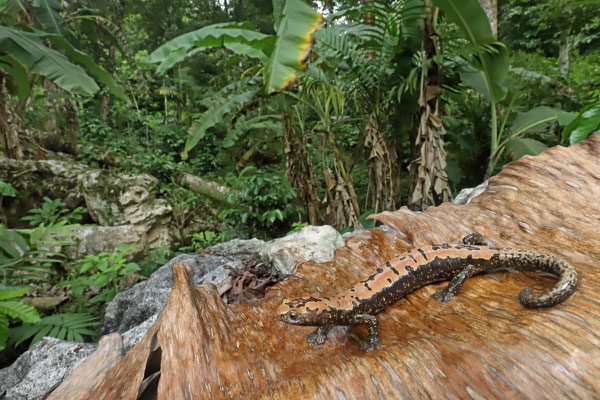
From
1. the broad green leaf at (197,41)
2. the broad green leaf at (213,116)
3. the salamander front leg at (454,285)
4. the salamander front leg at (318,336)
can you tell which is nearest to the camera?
the salamander front leg at (318,336)

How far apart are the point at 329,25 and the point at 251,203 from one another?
384cm

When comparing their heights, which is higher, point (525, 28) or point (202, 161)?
point (525, 28)

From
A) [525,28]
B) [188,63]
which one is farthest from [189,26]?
[525,28]

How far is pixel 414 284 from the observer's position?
67.3 inches

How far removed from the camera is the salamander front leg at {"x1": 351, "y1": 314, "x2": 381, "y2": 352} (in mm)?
1272

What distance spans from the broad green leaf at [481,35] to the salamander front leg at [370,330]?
3.90 metres

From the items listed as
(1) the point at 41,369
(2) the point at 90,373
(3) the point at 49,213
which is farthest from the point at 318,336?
(3) the point at 49,213

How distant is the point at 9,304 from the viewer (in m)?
2.14

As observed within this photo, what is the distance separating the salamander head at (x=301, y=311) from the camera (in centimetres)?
140

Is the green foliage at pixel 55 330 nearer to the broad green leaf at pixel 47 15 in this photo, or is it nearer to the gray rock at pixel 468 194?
the gray rock at pixel 468 194

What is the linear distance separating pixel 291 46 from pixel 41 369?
11.3 ft

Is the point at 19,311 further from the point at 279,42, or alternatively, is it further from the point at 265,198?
the point at 265,198

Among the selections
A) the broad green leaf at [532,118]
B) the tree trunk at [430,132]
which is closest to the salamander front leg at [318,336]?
the tree trunk at [430,132]

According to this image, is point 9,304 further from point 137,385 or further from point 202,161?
point 202,161
